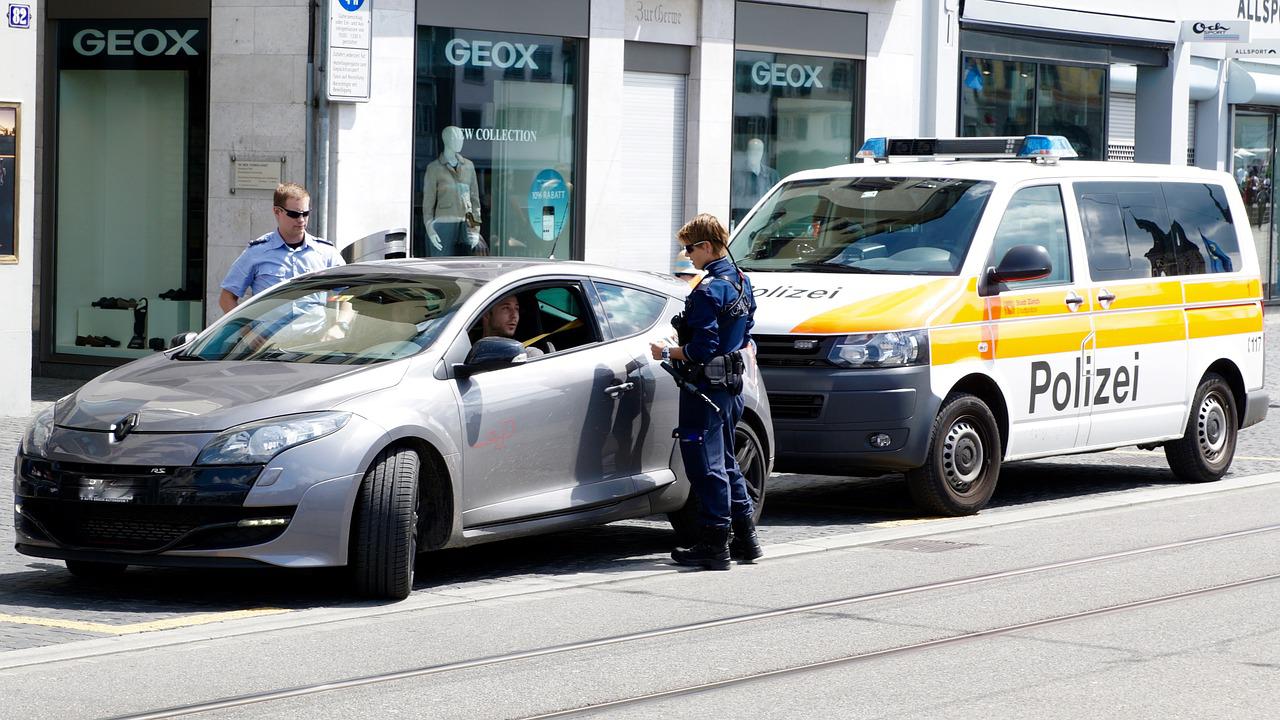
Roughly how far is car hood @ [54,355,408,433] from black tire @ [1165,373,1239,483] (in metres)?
6.39

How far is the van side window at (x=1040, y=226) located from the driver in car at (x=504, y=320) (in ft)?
11.8

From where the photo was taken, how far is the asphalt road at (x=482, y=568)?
298 inches

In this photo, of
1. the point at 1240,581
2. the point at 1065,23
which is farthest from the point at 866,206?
the point at 1065,23

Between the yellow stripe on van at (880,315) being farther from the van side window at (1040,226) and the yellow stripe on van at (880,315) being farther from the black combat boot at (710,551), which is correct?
the black combat boot at (710,551)

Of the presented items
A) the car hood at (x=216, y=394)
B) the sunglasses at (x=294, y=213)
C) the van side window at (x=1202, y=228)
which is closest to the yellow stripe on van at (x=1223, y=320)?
the van side window at (x=1202, y=228)

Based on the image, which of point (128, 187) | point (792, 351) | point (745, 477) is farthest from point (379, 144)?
point (745, 477)

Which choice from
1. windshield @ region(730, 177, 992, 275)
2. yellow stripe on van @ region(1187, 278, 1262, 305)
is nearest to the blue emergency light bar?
windshield @ region(730, 177, 992, 275)

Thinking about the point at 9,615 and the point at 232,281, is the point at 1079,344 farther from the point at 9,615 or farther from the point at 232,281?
the point at 9,615

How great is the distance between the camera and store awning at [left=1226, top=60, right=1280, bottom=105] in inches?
1077

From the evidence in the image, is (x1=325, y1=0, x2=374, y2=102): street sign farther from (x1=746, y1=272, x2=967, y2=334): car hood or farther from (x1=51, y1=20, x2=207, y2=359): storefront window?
(x1=746, y1=272, x2=967, y2=334): car hood

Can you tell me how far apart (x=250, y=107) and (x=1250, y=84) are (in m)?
16.9

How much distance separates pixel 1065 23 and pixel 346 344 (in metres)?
16.9

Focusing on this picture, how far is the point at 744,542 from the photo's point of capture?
29.7 feet

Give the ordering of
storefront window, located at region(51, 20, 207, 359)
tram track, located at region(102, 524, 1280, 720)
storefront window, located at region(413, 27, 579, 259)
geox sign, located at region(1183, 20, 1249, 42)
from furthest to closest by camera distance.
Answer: geox sign, located at region(1183, 20, 1249, 42) < storefront window, located at region(51, 20, 207, 359) < storefront window, located at region(413, 27, 579, 259) < tram track, located at region(102, 524, 1280, 720)
